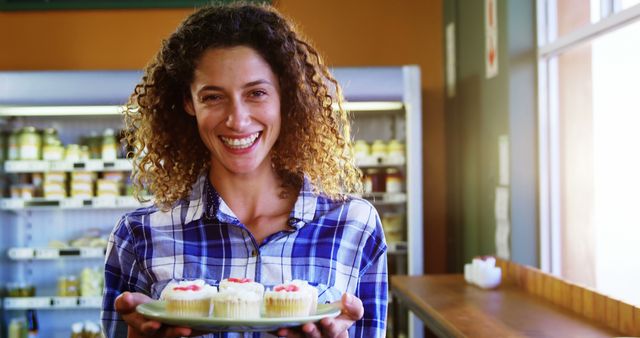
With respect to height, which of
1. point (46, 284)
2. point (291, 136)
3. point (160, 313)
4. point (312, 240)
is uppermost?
point (291, 136)

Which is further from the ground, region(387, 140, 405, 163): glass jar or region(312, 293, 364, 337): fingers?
region(387, 140, 405, 163): glass jar

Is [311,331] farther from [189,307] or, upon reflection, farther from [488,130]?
[488,130]

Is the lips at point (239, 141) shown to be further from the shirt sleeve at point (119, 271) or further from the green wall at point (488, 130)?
the green wall at point (488, 130)

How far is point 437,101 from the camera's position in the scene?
5.50 meters

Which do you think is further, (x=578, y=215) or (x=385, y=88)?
(x=385, y=88)

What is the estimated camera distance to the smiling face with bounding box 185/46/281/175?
5.22 ft

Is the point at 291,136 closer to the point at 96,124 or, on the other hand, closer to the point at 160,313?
the point at 160,313

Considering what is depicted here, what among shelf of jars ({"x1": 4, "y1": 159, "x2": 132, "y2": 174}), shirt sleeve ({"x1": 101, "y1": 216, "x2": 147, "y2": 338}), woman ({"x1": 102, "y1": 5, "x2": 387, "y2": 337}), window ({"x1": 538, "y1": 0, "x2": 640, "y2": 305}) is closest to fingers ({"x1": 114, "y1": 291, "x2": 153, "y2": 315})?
woman ({"x1": 102, "y1": 5, "x2": 387, "y2": 337})

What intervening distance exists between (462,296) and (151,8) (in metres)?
3.20

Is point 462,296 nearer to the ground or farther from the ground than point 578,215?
nearer to the ground

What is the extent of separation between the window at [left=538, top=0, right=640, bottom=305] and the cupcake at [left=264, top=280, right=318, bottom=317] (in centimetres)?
183

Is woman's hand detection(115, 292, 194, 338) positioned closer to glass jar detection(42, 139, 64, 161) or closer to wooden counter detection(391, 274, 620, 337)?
wooden counter detection(391, 274, 620, 337)

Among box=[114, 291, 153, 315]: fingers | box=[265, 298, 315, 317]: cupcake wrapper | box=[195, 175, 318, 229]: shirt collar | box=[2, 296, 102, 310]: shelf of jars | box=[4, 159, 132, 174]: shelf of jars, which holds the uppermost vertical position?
box=[4, 159, 132, 174]: shelf of jars

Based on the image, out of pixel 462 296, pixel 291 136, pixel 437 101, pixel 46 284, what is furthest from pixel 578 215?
pixel 46 284
